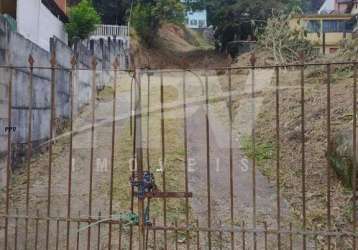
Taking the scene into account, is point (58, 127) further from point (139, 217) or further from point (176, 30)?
point (176, 30)

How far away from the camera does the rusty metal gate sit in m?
2.65

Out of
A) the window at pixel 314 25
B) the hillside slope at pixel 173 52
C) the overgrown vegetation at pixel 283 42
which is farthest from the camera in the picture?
the hillside slope at pixel 173 52

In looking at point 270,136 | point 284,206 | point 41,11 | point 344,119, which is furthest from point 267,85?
point 41,11

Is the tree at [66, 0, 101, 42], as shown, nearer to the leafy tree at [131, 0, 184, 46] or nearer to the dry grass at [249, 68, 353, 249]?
the leafy tree at [131, 0, 184, 46]

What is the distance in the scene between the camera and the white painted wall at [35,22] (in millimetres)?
8820

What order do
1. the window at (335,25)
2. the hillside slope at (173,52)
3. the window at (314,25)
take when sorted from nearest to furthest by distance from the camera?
1. the window at (314,25)
2. the window at (335,25)
3. the hillside slope at (173,52)

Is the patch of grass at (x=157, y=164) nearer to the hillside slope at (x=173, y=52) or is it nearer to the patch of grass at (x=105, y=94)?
the patch of grass at (x=105, y=94)

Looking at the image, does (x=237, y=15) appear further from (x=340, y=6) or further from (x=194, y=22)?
(x=194, y=22)

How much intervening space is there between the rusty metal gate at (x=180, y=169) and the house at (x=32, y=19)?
7.08 feet

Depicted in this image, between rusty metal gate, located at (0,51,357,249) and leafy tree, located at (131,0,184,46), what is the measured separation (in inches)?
434

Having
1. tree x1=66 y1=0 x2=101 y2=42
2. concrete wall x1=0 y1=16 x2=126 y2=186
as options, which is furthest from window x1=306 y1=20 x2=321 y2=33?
concrete wall x1=0 y1=16 x2=126 y2=186

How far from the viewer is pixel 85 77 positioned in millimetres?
8000

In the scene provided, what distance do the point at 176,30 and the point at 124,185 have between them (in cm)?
2148

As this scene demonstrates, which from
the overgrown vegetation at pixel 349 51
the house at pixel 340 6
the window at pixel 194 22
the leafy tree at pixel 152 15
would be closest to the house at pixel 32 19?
the overgrown vegetation at pixel 349 51
